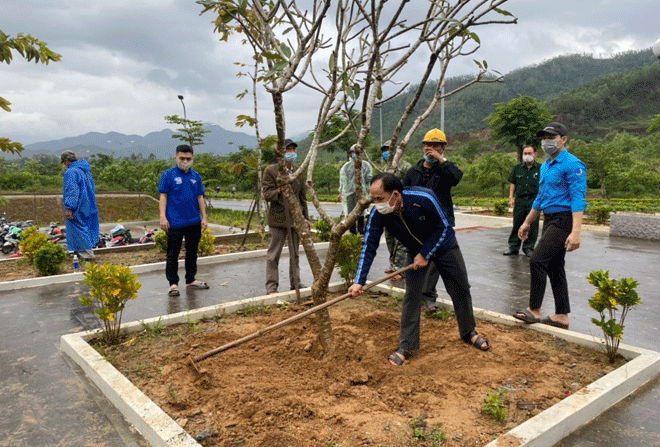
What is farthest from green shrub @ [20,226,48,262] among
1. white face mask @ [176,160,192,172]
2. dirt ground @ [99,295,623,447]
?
dirt ground @ [99,295,623,447]

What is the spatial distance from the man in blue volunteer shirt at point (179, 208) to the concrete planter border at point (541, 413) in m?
1.85

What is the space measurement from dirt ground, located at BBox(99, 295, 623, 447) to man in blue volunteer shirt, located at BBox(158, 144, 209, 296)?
163 cm

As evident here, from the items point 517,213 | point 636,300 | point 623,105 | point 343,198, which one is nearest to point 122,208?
point 343,198

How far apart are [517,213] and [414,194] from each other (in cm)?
564

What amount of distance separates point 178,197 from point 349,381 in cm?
363

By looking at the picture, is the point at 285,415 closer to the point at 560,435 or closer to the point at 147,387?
the point at 147,387

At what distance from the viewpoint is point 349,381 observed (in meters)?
3.46

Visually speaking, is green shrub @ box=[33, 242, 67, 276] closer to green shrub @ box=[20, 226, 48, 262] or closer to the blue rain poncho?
the blue rain poncho

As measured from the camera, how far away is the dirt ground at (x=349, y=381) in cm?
282

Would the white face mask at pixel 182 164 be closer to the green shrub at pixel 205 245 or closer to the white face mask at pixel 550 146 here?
the green shrub at pixel 205 245

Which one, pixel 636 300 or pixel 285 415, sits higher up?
pixel 636 300

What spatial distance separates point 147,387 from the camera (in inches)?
134

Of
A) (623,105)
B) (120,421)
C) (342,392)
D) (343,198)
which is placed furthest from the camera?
(623,105)

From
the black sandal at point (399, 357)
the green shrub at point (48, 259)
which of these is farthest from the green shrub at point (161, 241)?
the black sandal at point (399, 357)
